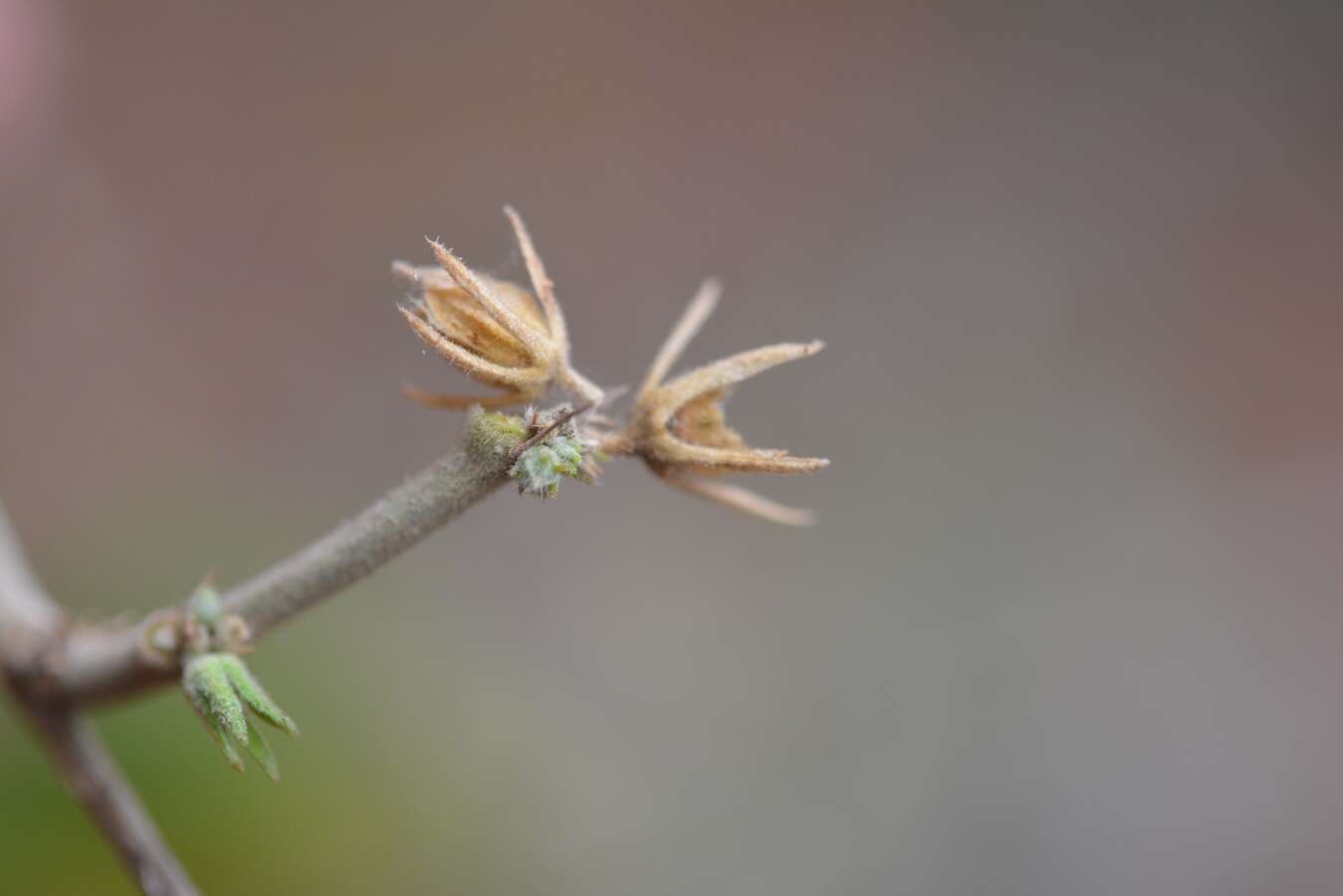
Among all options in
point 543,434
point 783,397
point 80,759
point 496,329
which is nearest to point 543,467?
point 543,434

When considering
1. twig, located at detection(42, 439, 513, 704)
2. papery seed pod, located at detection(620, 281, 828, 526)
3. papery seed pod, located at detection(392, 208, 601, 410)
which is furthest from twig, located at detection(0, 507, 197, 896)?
papery seed pod, located at detection(620, 281, 828, 526)

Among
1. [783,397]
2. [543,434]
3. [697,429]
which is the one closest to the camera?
[543,434]

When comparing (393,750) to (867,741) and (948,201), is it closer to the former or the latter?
(867,741)

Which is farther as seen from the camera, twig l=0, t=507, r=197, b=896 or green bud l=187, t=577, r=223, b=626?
twig l=0, t=507, r=197, b=896

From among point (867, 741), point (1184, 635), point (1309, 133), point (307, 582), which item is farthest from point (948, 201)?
point (307, 582)

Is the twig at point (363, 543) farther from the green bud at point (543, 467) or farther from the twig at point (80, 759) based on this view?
the twig at point (80, 759)

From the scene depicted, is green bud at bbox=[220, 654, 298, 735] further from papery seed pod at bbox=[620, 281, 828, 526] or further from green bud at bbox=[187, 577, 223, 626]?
papery seed pod at bbox=[620, 281, 828, 526]

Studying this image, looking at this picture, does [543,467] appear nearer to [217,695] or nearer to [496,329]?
[496,329]
